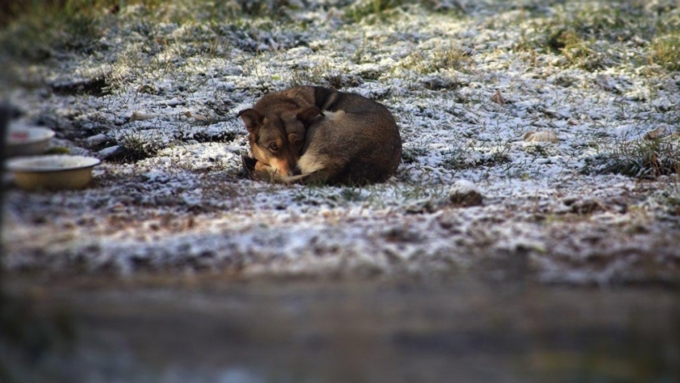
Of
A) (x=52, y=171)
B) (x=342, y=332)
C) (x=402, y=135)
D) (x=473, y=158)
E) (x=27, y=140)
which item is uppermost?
(x=27, y=140)

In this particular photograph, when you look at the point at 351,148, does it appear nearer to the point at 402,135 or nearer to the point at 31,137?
the point at 402,135

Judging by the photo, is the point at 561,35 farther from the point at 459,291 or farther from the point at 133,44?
the point at 459,291

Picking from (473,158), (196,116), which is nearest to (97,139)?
(196,116)

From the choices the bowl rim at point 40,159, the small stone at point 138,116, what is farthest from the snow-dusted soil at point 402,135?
the bowl rim at point 40,159

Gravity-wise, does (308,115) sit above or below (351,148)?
above

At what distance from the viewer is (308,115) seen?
20.6 ft

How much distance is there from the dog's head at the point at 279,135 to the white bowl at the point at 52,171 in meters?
1.65

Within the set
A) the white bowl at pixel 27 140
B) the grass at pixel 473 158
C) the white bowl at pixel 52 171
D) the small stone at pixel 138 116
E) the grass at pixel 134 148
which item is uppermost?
the white bowl at pixel 27 140

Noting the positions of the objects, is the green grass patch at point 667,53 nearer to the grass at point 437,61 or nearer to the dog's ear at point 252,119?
the grass at point 437,61

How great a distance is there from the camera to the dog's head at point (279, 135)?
611cm

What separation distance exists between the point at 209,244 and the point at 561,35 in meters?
7.68

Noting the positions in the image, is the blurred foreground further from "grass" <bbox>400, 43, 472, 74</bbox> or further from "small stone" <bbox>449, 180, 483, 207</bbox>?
"grass" <bbox>400, 43, 472, 74</bbox>

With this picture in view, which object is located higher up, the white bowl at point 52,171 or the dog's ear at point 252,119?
the white bowl at point 52,171

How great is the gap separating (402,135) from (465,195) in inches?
95.0
